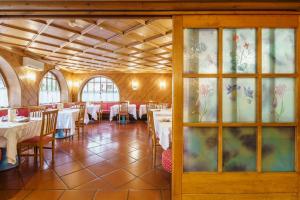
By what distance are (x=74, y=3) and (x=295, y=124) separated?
2.31m

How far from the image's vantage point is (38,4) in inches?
64.6

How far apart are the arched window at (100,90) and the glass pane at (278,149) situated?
8.51 metres

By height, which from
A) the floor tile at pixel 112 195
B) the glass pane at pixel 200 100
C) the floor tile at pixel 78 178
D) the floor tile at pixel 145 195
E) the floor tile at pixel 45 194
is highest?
the glass pane at pixel 200 100

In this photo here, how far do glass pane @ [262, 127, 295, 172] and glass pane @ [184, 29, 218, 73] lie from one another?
2.66 ft

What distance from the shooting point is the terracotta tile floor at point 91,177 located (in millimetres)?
2191

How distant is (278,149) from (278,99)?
18.4 inches

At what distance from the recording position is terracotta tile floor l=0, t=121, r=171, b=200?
2.19m

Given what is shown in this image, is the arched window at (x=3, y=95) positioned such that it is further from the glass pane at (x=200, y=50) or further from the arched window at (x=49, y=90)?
the glass pane at (x=200, y=50)

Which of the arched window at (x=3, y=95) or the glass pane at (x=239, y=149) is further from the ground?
the arched window at (x=3, y=95)

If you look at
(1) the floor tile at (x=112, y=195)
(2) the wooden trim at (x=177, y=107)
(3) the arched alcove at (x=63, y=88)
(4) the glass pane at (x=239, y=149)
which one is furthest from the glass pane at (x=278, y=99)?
(3) the arched alcove at (x=63, y=88)

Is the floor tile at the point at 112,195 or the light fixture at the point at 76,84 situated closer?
the floor tile at the point at 112,195

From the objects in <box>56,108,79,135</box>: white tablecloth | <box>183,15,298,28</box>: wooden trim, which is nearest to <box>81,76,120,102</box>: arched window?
<box>56,108,79,135</box>: white tablecloth

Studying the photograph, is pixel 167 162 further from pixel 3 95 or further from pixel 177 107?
pixel 3 95

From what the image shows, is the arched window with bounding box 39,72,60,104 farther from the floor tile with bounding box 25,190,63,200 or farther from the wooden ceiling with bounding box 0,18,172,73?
the floor tile with bounding box 25,190,63,200
